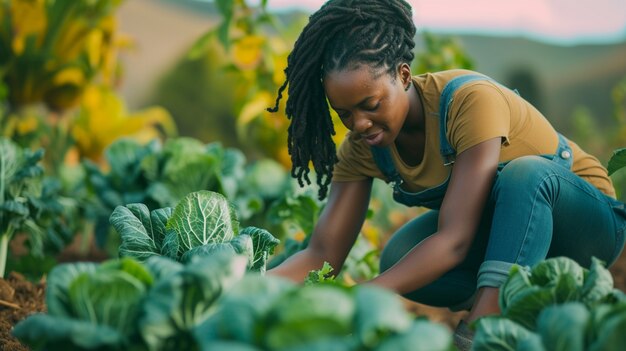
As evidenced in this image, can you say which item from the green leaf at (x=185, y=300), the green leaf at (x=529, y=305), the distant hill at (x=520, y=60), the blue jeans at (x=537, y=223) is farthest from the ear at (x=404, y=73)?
the distant hill at (x=520, y=60)

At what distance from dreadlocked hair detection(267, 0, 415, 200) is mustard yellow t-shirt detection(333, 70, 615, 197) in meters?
0.18

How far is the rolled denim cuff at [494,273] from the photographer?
2.01 metres

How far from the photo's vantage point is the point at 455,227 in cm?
204

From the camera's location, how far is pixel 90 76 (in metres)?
6.12

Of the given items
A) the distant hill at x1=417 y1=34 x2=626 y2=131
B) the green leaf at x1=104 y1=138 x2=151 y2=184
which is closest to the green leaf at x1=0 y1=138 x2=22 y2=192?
the green leaf at x1=104 y1=138 x2=151 y2=184

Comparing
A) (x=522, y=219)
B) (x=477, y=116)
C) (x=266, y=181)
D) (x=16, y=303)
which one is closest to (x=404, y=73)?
(x=477, y=116)

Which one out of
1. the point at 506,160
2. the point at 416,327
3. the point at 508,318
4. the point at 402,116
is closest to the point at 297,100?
the point at 402,116

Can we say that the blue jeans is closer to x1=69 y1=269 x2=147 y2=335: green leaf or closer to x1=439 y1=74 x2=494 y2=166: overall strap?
x1=439 y1=74 x2=494 y2=166: overall strap

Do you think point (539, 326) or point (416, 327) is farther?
point (539, 326)

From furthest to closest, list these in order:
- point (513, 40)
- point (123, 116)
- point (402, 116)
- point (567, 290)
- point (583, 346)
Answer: point (513, 40) → point (123, 116) → point (402, 116) → point (567, 290) → point (583, 346)

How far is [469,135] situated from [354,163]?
584 mm

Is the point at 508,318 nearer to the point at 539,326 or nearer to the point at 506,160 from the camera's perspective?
the point at 539,326

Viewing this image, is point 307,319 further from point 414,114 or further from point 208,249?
point 414,114

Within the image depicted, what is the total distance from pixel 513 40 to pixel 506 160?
14.4 meters
